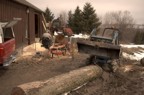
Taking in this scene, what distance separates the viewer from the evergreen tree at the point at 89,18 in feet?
155

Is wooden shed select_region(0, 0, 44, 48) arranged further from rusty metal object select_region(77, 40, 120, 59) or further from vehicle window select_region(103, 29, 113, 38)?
rusty metal object select_region(77, 40, 120, 59)

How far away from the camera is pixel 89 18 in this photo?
157 feet

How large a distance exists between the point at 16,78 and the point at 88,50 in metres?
3.34

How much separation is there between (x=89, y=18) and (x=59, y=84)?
132ft

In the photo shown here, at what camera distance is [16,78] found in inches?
429

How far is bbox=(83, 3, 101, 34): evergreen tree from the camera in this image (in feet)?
155

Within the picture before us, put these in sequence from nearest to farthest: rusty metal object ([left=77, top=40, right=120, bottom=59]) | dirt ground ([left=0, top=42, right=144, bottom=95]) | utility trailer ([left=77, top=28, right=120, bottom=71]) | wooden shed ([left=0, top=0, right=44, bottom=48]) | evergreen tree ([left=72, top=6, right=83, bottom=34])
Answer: dirt ground ([left=0, top=42, right=144, bottom=95]) < rusty metal object ([left=77, top=40, right=120, bottom=59]) < utility trailer ([left=77, top=28, right=120, bottom=71]) < wooden shed ([left=0, top=0, right=44, bottom=48]) < evergreen tree ([left=72, top=6, right=83, bottom=34])

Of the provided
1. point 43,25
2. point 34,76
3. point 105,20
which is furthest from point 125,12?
point 34,76

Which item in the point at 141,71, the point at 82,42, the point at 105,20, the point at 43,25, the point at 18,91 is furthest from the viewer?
the point at 105,20

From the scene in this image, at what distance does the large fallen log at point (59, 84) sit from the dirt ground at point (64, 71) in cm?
24

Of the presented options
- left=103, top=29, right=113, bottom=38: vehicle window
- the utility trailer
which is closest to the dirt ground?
the utility trailer

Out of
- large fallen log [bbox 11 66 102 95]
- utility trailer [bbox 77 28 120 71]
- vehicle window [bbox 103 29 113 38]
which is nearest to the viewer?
large fallen log [bbox 11 66 102 95]

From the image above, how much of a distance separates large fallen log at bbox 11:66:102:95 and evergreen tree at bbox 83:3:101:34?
3665cm

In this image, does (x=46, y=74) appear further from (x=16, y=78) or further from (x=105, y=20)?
(x=105, y=20)
